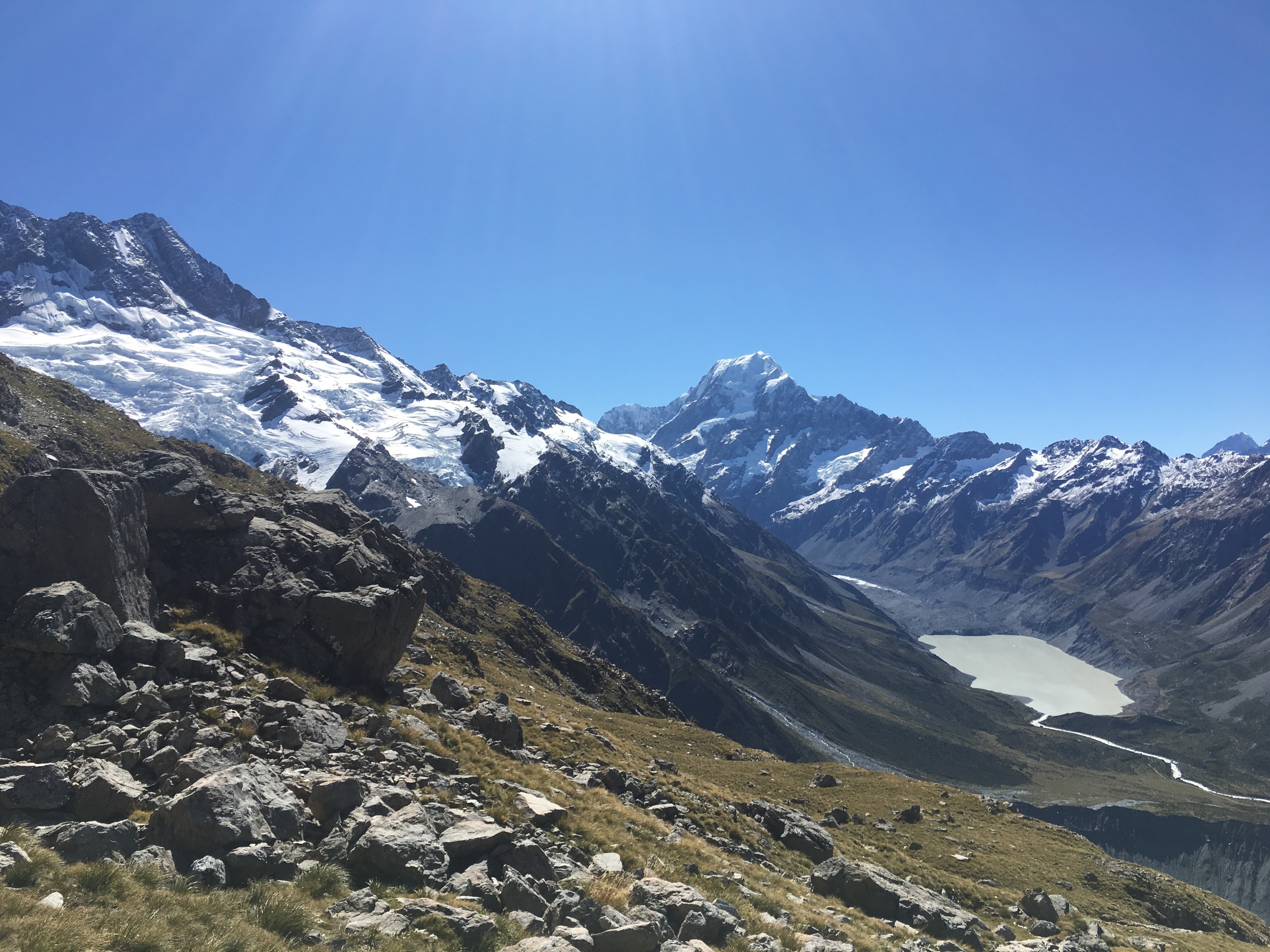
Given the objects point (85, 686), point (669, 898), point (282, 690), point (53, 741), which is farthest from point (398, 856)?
point (282, 690)

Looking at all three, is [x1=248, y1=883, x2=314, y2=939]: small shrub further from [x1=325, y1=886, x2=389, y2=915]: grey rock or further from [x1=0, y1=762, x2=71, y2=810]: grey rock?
[x1=0, y1=762, x2=71, y2=810]: grey rock

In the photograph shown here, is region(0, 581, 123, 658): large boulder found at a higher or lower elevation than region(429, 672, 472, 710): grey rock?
higher

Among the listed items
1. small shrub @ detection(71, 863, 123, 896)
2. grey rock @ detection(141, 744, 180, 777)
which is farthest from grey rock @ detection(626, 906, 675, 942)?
grey rock @ detection(141, 744, 180, 777)

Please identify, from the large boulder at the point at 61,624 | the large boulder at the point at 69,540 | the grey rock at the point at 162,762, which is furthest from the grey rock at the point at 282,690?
the grey rock at the point at 162,762

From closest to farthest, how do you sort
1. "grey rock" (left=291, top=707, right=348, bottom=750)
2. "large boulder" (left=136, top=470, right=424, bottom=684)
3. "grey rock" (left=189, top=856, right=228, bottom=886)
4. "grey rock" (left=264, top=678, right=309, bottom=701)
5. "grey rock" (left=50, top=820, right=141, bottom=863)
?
1. "grey rock" (left=50, top=820, right=141, bottom=863)
2. "grey rock" (left=189, top=856, right=228, bottom=886)
3. "grey rock" (left=291, top=707, right=348, bottom=750)
4. "grey rock" (left=264, top=678, right=309, bottom=701)
5. "large boulder" (left=136, top=470, right=424, bottom=684)

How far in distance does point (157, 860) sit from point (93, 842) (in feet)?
3.80

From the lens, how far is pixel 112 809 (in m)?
14.2

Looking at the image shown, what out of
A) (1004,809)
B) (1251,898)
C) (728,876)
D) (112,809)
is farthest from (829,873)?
(1251,898)

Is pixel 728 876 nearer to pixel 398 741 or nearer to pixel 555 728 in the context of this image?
pixel 398 741

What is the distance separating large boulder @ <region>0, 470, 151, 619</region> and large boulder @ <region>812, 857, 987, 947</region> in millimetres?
27038

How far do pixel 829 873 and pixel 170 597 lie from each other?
27.8m

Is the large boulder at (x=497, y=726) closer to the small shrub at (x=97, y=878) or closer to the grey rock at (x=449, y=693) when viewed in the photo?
the grey rock at (x=449, y=693)

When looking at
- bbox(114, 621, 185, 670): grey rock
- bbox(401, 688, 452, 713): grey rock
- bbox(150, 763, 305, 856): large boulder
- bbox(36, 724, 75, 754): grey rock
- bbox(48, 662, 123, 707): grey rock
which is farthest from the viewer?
bbox(401, 688, 452, 713): grey rock

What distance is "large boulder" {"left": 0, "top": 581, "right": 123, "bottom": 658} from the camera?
60.1 ft
